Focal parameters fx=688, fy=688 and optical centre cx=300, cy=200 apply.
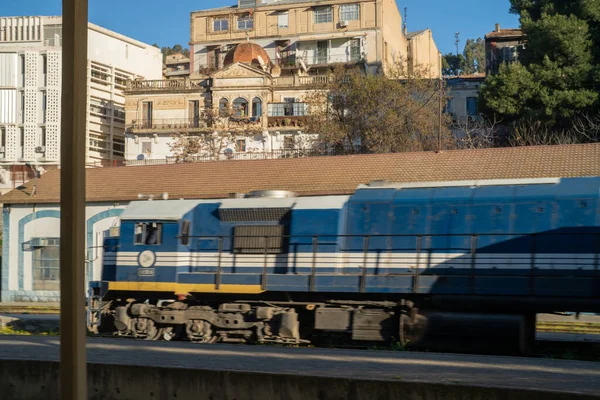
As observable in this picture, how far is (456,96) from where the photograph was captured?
50.7m

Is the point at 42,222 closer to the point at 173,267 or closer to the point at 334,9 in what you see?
the point at 173,267

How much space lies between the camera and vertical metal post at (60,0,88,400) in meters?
4.19

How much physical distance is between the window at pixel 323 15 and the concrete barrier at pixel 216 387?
166 feet

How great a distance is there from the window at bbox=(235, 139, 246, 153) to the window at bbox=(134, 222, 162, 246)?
30970 millimetres

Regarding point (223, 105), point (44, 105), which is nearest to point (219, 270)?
point (223, 105)

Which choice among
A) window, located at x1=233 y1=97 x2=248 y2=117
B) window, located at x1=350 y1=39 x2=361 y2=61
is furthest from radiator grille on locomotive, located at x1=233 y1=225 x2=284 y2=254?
window, located at x1=350 y1=39 x2=361 y2=61

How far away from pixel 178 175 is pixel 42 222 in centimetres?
616

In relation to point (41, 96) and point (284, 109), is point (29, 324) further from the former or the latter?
point (41, 96)

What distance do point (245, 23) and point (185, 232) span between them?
4610cm

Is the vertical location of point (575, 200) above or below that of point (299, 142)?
below

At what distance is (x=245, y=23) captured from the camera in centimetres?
5938

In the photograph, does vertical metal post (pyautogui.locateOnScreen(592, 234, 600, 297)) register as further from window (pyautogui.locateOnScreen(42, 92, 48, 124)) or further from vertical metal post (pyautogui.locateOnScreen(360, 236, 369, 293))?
window (pyautogui.locateOnScreen(42, 92, 48, 124))

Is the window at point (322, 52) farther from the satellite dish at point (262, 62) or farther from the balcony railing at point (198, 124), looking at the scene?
the balcony railing at point (198, 124)

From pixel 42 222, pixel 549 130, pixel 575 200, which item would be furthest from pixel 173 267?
pixel 549 130
